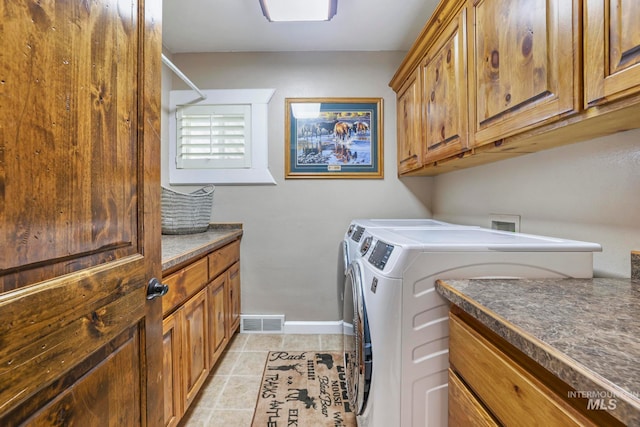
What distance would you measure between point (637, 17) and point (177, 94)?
8.71ft

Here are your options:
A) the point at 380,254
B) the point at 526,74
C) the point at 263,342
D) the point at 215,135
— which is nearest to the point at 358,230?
the point at 380,254

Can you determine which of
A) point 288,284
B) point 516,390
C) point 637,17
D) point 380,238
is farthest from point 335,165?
point 516,390

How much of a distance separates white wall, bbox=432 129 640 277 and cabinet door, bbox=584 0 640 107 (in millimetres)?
380

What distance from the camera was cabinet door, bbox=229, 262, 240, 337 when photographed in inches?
81.4

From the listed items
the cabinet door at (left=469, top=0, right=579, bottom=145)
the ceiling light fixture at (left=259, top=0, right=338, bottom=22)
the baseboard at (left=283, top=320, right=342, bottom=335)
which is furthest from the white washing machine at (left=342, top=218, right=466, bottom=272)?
the ceiling light fixture at (left=259, top=0, right=338, bottom=22)

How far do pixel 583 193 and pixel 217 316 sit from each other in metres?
1.98

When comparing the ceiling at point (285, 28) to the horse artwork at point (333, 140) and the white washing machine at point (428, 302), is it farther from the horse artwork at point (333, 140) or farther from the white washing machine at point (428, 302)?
the white washing machine at point (428, 302)

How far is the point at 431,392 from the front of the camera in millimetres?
916

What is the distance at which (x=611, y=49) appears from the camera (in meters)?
0.69

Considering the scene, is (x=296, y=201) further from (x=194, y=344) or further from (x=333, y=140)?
(x=194, y=344)

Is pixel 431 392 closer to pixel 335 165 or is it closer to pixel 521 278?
pixel 521 278

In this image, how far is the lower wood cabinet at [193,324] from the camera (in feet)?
3.90

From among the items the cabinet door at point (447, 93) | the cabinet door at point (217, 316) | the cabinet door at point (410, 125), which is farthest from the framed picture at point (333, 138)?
the cabinet door at point (217, 316)

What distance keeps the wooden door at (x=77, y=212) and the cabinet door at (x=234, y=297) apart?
1308 millimetres
